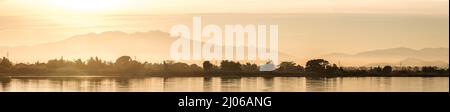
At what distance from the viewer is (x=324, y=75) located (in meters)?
111
